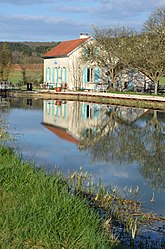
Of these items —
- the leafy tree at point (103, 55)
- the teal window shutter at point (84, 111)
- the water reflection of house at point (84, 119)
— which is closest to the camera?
the water reflection of house at point (84, 119)

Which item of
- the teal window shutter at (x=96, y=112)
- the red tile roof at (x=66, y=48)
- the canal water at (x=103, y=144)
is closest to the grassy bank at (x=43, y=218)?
the canal water at (x=103, y=144)

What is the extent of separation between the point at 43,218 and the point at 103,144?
7746 millimetres

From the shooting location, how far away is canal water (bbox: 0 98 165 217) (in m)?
8.48

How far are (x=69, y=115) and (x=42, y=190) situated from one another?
48.6ft

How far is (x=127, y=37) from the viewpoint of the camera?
31.2 metres

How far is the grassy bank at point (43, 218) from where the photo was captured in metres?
4.16

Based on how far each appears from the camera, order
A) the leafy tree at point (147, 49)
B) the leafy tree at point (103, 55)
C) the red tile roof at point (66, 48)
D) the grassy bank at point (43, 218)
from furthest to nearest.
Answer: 1. the red tile roof at point (66, 48)
2. the leafy tree at point (103, 55)
3. the leafy tree at point (147, 49)
4. the grassy bank at point (43, 218)

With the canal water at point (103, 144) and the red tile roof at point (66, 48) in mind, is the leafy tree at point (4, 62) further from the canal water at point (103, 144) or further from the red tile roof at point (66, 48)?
the canal water at point (103, 144)

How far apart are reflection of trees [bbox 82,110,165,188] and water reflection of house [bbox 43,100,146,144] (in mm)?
98

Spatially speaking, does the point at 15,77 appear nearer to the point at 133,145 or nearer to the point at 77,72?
the point at 77,72

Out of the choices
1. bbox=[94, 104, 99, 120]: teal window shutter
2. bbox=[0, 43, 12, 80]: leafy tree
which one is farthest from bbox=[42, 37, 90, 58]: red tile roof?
bbox=[94, 104, 99, 120]: teal window shutter

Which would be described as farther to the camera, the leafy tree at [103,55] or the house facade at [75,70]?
the house facade at [75,70]

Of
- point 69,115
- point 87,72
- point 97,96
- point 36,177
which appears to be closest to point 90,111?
point 69,115

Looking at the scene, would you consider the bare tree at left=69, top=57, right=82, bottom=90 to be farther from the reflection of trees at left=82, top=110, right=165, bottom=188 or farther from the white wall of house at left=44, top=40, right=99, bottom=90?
the reflection of trees at left=82, top=110, right=165, bottom=188
